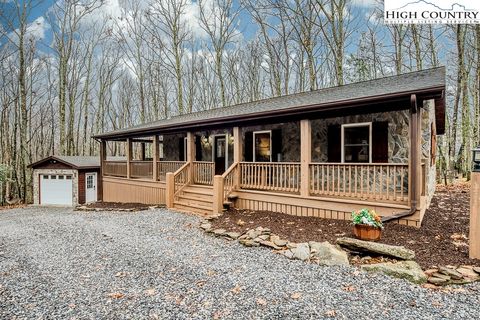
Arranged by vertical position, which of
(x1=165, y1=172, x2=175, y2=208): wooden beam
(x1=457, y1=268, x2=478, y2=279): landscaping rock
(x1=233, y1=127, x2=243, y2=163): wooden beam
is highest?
(x1=233, y1=127, x2=243, y2=163): wooden beam

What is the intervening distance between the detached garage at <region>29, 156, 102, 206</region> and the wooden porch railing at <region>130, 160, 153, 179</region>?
4.63m

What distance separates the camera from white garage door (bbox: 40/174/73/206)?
Result: 16484mm

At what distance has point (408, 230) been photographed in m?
5.75

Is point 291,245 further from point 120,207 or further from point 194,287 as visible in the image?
point 120,207

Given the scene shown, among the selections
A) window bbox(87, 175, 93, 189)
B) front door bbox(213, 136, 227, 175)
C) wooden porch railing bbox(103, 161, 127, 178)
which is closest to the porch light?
front door bbox(213, 136, 227, 175)

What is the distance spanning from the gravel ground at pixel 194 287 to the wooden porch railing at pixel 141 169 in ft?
23.7

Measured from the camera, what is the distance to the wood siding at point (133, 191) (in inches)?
470

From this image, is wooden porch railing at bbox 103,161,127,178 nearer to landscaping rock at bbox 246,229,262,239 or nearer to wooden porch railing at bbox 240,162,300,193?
wooden porch railing at bbox 240,162,300,193

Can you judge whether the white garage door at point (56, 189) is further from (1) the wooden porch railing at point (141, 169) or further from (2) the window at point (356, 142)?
(2) the window at point (356, 142)

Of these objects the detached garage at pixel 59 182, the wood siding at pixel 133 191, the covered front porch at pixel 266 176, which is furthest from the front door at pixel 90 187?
the covered front porch at pixel 266 176

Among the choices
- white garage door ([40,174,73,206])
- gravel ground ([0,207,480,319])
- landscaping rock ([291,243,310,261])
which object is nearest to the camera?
gravel ground ([0,207,480,319])

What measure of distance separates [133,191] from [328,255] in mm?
10734

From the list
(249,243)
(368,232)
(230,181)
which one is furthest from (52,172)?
(368,232)

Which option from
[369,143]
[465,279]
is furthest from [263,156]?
[465,279]
